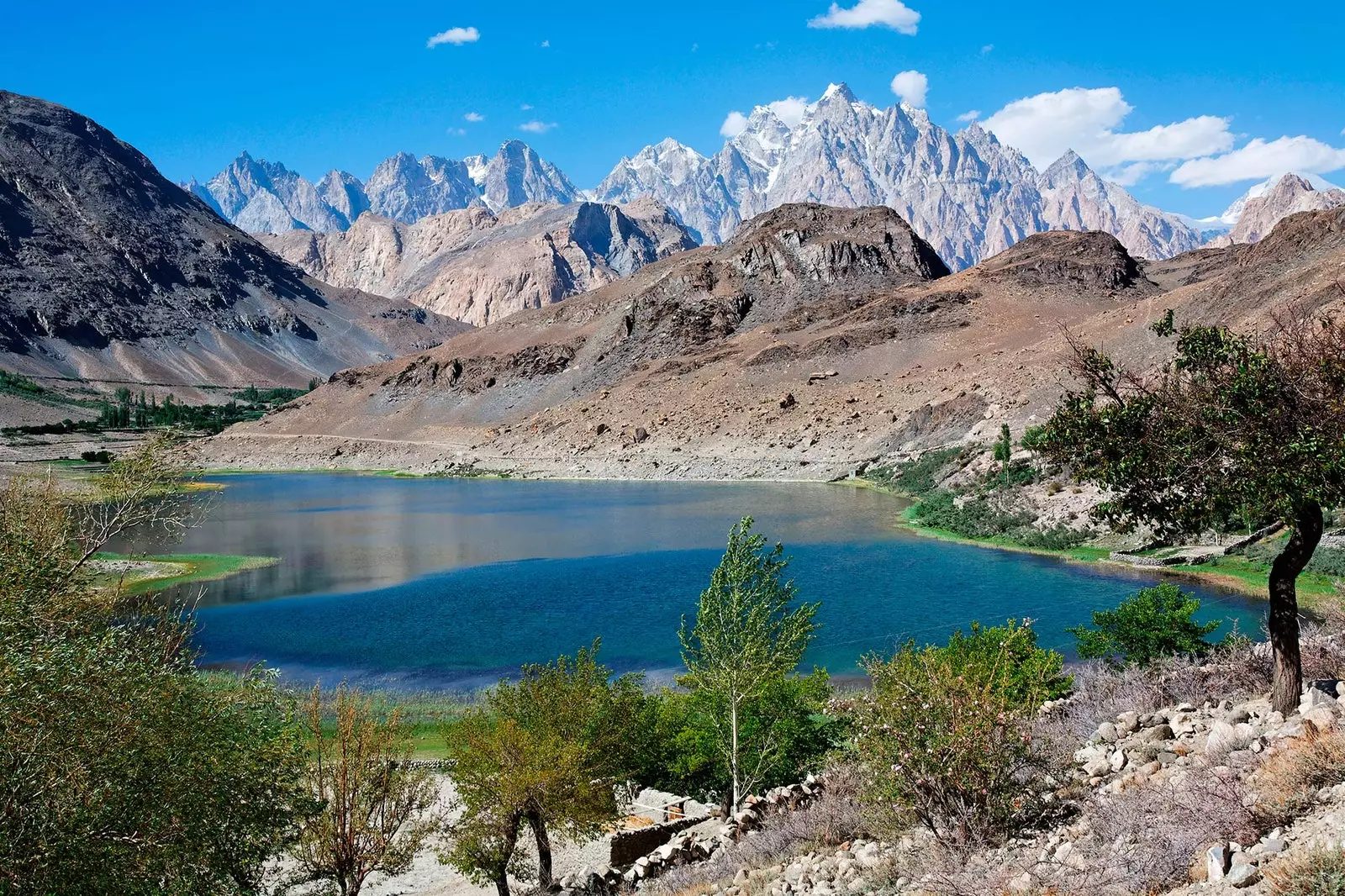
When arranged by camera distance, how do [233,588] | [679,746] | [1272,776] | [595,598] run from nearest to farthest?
[1272,776] < [679,746] < [595,598] < [233,588]

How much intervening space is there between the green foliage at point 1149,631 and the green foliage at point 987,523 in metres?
25.1

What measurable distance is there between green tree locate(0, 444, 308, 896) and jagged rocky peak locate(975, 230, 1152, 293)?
124 metres

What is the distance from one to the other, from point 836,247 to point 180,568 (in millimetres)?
113670

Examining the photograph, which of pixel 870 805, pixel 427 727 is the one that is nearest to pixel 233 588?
pixel 427 727

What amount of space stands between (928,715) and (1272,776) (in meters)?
3.25

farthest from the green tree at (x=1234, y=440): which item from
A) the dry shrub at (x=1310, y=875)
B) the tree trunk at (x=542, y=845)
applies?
the tree trunk at (x=542, y=845)

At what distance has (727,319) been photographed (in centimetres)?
13838

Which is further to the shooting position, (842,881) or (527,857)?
(527,857)

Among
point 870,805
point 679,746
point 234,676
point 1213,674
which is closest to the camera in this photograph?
point 870,805

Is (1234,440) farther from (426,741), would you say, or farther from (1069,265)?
(1069,265)

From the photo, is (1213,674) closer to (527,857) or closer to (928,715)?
(928,715)

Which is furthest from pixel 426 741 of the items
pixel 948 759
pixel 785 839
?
pixel 948 759

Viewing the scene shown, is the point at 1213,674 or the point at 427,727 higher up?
the point at 1213,674

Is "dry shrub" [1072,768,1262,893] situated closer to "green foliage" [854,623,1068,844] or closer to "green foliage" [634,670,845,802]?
"green foliage" [854,623,1068,844]
